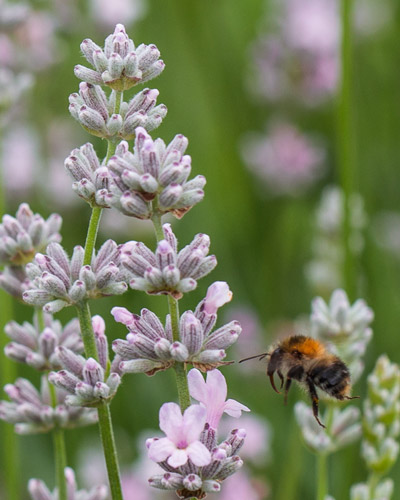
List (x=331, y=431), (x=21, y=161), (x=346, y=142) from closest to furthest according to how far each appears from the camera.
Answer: (x=331, y=431) < (x=346, y=142) < (x=21, y=161)

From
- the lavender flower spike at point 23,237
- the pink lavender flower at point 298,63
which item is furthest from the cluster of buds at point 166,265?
the pink lavender flower at point 298,63

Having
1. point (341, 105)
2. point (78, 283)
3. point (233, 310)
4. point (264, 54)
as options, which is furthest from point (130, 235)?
point (78, 283)

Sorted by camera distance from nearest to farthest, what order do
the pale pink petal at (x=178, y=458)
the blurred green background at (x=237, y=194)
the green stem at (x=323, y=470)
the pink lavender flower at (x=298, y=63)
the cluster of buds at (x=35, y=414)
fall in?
the pale pink petal at (x=178, y=458)
the cluster of buds at (x=35, y=414)
the green stem at (x=323, y=470)
the blurred green background at (x=237, y=194)
the pink lavender flower at (x=298, y=63)

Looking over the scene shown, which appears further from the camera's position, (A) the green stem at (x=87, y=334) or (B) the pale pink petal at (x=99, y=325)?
(B) the pale pink petal at (x=99, y=325)

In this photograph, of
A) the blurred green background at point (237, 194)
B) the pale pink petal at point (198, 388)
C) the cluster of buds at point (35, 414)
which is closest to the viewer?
the pale pink petal at point (198, 388)

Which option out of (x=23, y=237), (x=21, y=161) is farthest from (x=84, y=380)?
(x=21, y=161)

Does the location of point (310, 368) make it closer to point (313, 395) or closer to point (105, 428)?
point (313, 395)

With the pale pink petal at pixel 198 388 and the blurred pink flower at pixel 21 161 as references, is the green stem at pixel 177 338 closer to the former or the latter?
the pale pink petal at pixel 198 388
